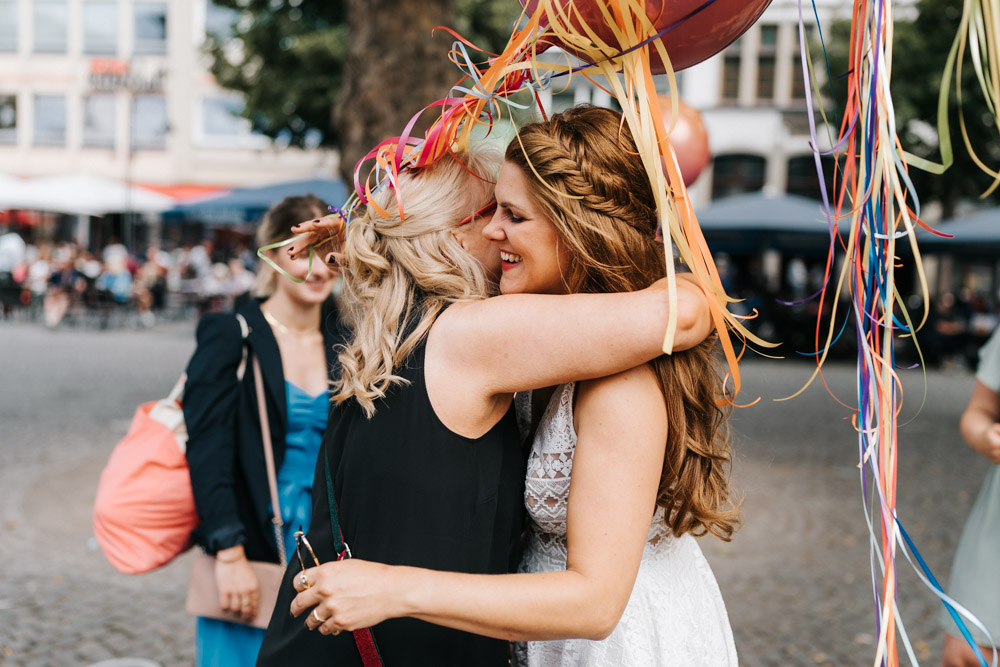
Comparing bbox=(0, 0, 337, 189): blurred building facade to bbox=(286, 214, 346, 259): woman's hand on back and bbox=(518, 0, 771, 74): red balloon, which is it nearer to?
bbox=(286, 214, 346, 259): woman's hand on back

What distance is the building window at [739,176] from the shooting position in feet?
82.2

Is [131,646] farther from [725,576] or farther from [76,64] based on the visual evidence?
[76,64]

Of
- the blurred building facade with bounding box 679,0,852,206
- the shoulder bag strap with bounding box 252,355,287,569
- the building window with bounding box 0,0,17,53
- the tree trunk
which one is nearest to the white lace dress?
the shoulder bag strap with bounding box 252,355,287,569

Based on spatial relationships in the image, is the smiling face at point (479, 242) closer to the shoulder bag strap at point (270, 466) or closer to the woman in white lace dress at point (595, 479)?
the woman in white lace dress at point (595, 479)

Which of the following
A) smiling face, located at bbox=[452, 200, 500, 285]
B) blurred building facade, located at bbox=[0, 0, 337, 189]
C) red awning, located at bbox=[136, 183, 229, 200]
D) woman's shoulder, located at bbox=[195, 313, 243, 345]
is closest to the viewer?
smiling face, located at bbox=[452, 200, 500, 285]

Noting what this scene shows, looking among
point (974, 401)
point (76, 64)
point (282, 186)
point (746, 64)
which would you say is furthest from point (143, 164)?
point (974, 401)

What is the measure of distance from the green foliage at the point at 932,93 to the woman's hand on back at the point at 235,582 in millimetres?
16010

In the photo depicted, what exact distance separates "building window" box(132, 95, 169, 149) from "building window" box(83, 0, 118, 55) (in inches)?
84.1

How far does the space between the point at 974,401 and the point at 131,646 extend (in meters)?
3.50

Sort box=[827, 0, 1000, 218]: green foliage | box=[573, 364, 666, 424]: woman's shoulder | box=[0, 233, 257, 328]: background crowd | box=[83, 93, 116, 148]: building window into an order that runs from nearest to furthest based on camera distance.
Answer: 1. box=[573, 364, 666, 424]: woman's shoulder
2. box=[0, 233, 257, 328]: background crowd
3. box=[827, 0, 1000, 218]: green foliage
4. box=[83, 93, 116, 148]: building window

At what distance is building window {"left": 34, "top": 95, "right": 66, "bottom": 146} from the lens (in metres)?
28.0

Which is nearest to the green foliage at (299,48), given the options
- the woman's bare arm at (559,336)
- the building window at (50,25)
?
the building window at (50,25)

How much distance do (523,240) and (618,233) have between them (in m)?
0.15

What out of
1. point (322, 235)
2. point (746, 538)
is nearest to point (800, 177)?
point (746, 538)
